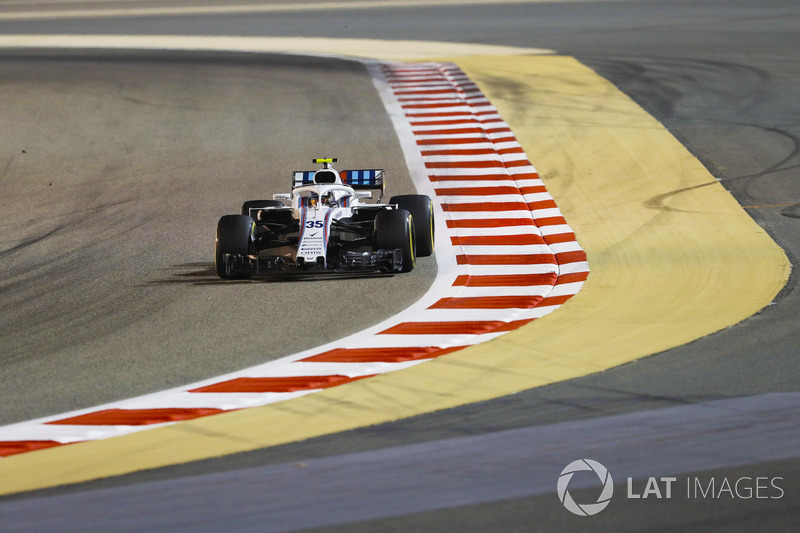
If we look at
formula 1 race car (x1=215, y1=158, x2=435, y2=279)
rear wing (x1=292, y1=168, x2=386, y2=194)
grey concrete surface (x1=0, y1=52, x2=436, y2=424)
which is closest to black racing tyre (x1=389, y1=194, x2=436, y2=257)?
formula 1 race car (x1=215, y1=158, x2=435, y2=279)

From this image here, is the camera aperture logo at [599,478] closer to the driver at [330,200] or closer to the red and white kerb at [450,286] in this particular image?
the red and white kerb at [450,286]

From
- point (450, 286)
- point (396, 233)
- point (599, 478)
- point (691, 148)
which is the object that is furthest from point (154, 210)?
point (599, 478)

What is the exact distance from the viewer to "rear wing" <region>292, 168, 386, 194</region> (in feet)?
40.6

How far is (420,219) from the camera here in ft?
38.6

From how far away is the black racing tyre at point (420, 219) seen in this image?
11.8m

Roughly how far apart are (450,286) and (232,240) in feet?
7.29

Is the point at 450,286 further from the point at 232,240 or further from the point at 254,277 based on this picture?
the point at 232,240

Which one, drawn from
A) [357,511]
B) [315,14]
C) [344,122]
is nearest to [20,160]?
[344,122]

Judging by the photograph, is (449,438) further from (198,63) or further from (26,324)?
(198,63)

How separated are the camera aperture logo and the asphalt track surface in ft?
0.20

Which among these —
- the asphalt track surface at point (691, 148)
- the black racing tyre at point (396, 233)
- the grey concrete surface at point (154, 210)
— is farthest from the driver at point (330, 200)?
the asphalt track surface at point (691, 148)

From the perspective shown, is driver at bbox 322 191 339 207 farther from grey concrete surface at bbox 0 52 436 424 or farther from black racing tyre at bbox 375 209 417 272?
grey concrete surface at bbox 0 52 436 424

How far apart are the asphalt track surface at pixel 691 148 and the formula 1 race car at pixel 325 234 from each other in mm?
1010

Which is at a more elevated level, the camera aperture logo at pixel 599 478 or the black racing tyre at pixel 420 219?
the black racing tyre at pixel 420 219
